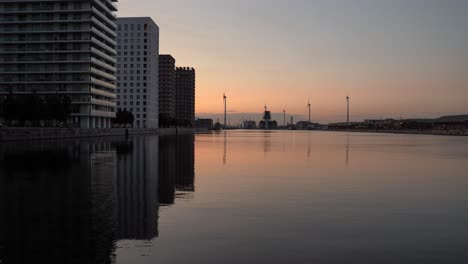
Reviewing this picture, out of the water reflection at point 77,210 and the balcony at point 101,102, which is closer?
the water reflection at point 77,210

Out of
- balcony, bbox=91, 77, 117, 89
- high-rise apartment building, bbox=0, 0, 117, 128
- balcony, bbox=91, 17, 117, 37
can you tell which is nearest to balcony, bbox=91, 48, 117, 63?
high-rise apartment building, bbox=0, 0, 117, 128

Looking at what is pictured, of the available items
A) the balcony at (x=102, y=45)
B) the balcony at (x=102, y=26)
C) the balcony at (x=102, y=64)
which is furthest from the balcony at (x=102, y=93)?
the balcony at (x=102, y=26)

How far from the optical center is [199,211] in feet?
66.1

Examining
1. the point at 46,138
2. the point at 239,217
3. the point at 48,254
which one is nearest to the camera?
the point at 48,254

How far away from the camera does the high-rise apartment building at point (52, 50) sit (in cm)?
14512

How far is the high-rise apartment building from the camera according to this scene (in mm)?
145125

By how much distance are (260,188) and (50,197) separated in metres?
12.1

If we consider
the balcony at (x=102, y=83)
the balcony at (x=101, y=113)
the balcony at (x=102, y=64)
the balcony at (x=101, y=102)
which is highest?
the balcony at (x=102, y=64)

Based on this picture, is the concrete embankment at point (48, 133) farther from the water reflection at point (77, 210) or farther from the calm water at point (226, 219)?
the calm water at point (226, 219)

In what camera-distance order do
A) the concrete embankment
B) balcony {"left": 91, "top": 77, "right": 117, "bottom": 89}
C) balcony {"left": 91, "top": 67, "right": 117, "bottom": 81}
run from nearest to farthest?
the concrete embankment < balcony {"left": 91, "top": 67, "right": 117, "bottom": 81} < balcony {"left": 91, "top": 77, "right": 117, "bottom": 89}

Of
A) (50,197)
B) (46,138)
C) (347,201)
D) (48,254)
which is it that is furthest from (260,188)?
(46,138)

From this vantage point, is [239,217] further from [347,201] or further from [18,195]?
[18,195]

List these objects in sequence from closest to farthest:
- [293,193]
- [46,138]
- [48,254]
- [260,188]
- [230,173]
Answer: [48,254], [293,193], [260,188], [230,173], [46,138]

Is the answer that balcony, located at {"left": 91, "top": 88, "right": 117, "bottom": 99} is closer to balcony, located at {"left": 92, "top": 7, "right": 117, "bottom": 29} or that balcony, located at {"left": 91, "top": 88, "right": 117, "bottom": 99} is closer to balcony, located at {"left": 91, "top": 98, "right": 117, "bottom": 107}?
balcony, located at {"left": 91, "top": 98, "right": 117, "bottom": 107}
